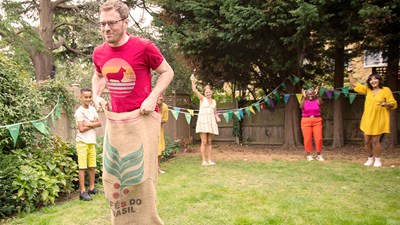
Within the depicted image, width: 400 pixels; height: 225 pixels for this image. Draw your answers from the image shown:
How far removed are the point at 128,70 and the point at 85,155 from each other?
9.27 feet

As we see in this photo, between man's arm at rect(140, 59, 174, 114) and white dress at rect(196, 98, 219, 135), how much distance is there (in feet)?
15.9

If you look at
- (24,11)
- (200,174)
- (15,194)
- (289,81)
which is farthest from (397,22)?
(24,11)

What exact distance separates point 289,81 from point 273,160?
3.21 metres

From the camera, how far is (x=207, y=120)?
7512 mm

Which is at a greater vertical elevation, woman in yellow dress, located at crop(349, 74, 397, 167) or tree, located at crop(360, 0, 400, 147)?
tree, located at crop(360, 0, 400, 147)

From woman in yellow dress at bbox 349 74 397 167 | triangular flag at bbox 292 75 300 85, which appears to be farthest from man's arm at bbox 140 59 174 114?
triangular flag at bbox 292 75 300 85

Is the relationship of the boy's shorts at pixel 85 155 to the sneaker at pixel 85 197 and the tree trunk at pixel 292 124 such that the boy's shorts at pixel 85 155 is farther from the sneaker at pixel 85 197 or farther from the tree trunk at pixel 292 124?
the tree trunk at pixel 292 124

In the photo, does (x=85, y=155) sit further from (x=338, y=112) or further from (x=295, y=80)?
(x=338, y=112)

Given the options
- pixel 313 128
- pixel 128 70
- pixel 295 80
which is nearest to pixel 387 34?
pixel 313 128

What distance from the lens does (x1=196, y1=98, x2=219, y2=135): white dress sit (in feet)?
24.5

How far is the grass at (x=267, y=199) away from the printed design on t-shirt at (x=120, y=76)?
1.93 metres

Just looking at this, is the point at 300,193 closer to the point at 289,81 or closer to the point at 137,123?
the point at 137,123

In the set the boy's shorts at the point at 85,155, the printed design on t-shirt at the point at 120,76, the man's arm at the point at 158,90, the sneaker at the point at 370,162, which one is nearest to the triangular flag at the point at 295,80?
the sneaker at the point at 370,162

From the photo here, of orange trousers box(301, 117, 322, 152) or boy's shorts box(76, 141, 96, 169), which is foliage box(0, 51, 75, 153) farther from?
orange trousers box(301, 117, 322, 152)
